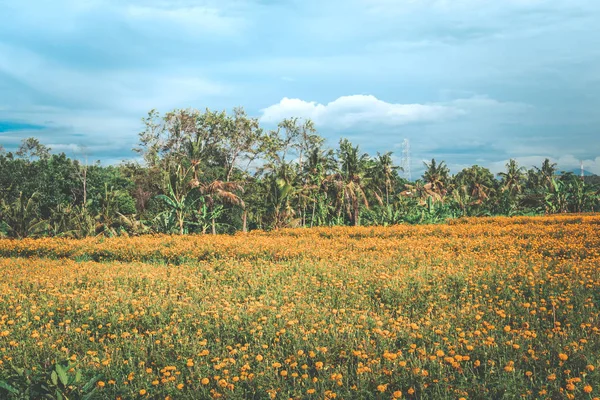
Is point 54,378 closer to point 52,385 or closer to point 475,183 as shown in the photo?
point 52,385

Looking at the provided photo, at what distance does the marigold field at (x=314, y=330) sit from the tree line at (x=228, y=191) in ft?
28.0

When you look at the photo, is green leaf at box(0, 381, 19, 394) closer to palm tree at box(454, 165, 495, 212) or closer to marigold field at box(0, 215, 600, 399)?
marigold field at box(0, 215, 600, 399)

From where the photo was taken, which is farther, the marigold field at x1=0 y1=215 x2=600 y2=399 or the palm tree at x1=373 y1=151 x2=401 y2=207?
the palm tree at x1=373 y1=151 x2=401 y2=207

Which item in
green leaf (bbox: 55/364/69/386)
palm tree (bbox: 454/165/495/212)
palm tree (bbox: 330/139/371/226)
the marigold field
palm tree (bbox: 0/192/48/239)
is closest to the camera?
green leaf (bbox: 55/364/69/386)

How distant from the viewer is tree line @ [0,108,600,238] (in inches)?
734

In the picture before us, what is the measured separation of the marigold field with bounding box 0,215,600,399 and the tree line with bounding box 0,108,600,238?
8.53 metres

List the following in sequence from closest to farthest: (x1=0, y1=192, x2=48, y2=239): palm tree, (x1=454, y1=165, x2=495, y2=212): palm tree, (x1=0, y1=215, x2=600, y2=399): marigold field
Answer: (x1=0, y1=215, x2=600, y2=399): marigold field
(x1=0, y1=192, x2=48, y2=239): palm tree
(x1=454, y1=165, x2=495, y2=212): palm tree

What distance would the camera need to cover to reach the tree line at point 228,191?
1866 centimetres

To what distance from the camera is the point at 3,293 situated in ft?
24.6

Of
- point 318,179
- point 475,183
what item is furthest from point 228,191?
point 475,183

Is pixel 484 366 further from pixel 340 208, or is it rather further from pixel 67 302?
pixel 340 208

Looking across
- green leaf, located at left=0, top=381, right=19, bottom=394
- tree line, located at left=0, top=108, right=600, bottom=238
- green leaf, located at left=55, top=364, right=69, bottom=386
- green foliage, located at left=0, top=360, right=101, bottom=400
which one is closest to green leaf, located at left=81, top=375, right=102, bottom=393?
green foliage, located at left=0, top=360, right=101, bottom=400

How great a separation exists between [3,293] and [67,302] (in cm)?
164

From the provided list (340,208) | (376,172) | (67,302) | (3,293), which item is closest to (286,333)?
(67,302)
